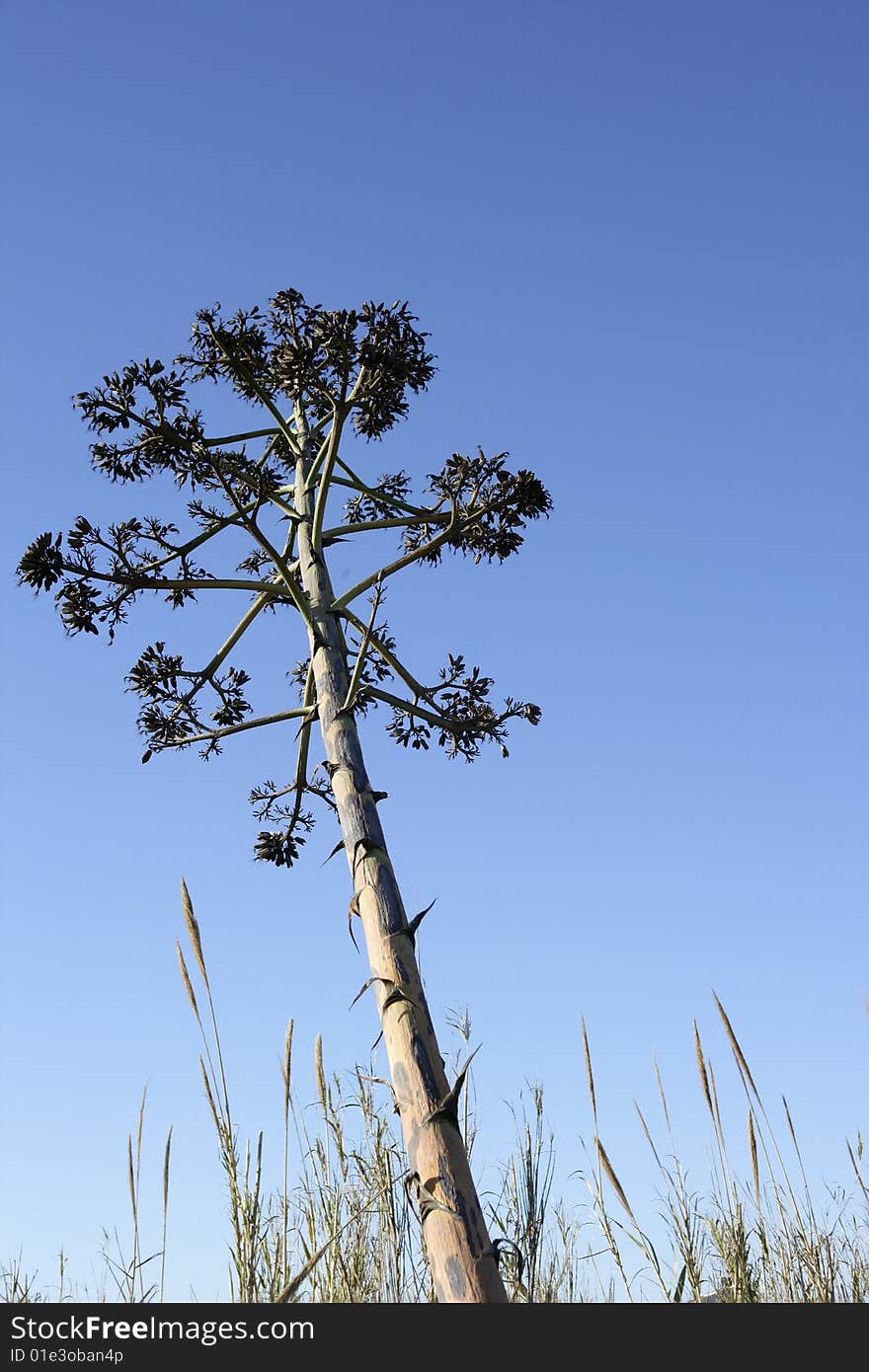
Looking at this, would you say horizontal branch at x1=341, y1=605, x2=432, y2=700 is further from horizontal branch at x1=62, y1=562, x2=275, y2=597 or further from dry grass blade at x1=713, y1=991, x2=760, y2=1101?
dry grass blade at x1=713, y1=991, x2=760, y2=1101

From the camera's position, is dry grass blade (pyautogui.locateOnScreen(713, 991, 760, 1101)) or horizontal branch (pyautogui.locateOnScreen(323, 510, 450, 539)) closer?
dry grass blade (pyautogui.locateOnScreen(713, 991, 760, 1101))

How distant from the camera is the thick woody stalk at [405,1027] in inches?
129

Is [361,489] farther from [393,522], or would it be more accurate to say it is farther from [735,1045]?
[735,1045]

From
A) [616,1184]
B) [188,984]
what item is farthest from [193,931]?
[616,1184]

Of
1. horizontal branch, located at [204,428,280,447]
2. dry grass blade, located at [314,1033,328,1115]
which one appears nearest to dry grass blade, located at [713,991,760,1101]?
dry grass blade, located at [314,1033,328,1115]

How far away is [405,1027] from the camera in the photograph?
3.77 meters

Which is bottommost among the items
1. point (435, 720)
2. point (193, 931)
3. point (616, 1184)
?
point (616, 1184)

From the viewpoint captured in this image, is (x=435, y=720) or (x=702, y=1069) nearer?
(x=702, y=1069)

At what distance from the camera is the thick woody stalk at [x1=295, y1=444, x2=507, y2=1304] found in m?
3.27
